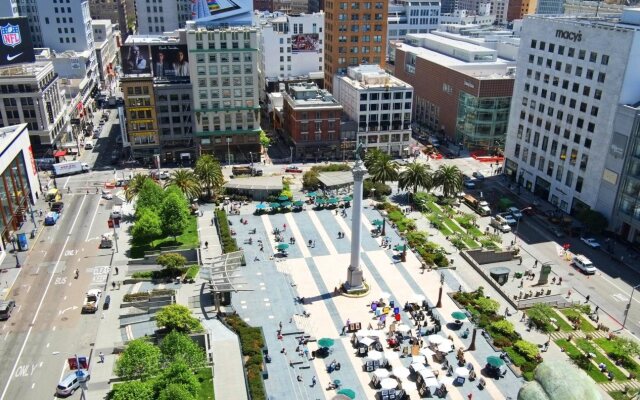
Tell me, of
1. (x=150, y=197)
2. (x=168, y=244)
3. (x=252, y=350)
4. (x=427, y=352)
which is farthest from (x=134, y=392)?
(x=150, y=197)

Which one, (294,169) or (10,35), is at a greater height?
(10,35)

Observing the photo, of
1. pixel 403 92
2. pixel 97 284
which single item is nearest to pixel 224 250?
pixel 97 284

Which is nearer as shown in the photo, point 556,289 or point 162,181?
point 556,289

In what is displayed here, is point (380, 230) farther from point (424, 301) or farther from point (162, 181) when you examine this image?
point (162, 181)

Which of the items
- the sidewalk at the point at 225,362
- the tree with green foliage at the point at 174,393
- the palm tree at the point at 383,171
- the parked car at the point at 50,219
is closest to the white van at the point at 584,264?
the palm tree at the point at 383,171

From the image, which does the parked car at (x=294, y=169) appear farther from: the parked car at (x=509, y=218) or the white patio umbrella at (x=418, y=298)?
the white patio umbrella at (x=418, y=298)

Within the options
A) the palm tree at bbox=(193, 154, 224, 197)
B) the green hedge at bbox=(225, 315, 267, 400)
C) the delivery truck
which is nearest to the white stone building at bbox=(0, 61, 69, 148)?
the delivery truck

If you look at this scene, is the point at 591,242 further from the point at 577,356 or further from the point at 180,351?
the point at 180,351
